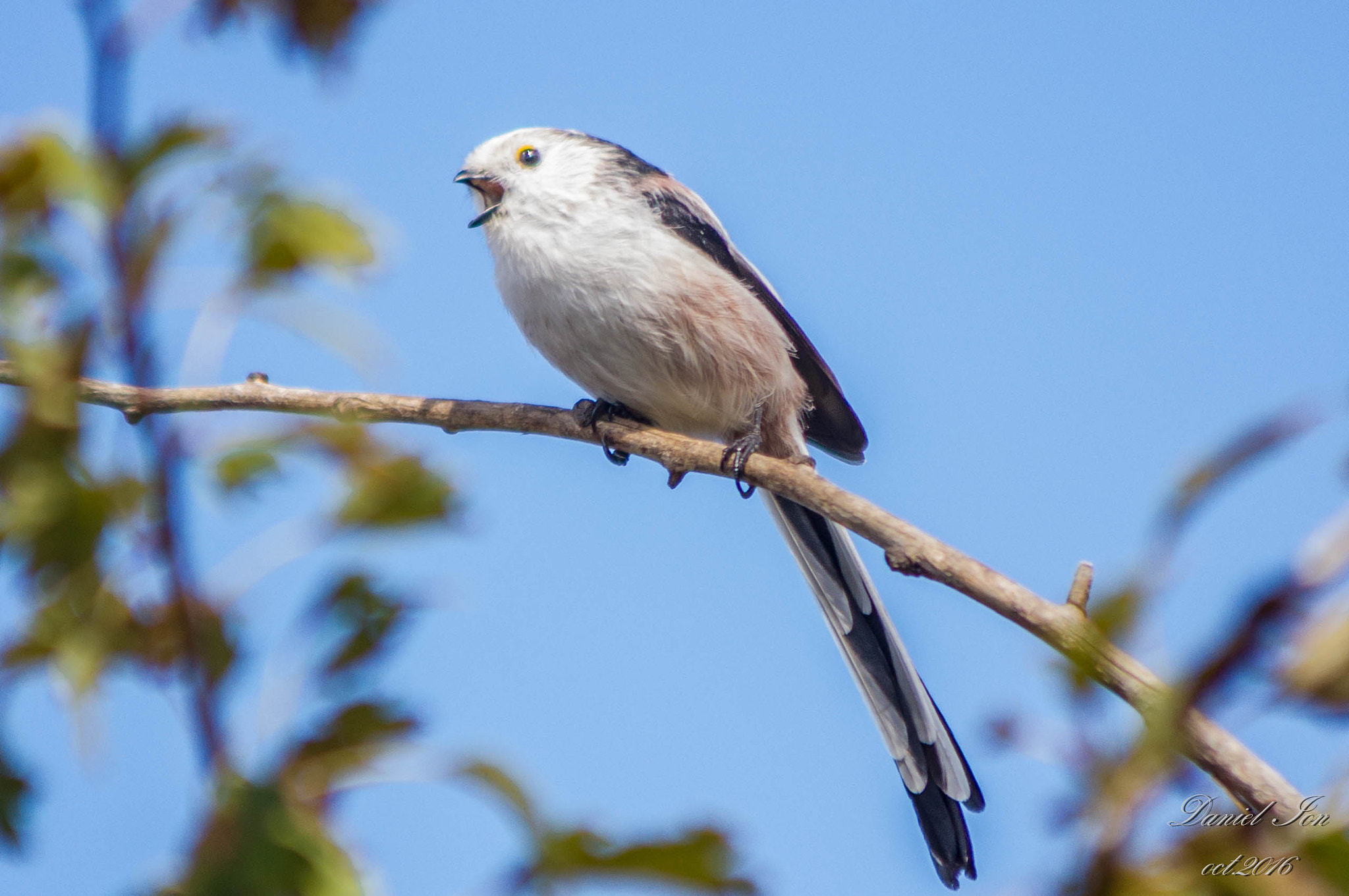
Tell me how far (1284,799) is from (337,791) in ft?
2.92

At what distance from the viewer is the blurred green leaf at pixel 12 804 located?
102 centimetres

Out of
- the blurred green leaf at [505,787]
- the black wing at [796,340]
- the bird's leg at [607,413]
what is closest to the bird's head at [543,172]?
the black wing at [796,340]

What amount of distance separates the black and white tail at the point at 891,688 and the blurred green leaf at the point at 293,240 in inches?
89.1

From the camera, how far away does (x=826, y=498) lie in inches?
90.5

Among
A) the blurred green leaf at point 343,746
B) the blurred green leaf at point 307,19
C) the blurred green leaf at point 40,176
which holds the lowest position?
the blurred green leaf at point 343,746

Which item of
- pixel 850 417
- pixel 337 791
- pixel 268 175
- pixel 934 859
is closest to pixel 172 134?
pixel 268 175

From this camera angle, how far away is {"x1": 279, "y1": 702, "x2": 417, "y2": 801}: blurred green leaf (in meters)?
0.91

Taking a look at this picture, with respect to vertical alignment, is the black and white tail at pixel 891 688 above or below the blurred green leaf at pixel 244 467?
above

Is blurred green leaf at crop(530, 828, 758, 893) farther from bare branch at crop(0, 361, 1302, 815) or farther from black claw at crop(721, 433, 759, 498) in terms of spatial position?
black claw at crop(721, 433, 759, 498)

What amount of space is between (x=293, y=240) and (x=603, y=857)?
2.05ft

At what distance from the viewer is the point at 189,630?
0.84m

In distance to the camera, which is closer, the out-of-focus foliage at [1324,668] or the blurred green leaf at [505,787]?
the out-of-focus foliage at [1324,668]

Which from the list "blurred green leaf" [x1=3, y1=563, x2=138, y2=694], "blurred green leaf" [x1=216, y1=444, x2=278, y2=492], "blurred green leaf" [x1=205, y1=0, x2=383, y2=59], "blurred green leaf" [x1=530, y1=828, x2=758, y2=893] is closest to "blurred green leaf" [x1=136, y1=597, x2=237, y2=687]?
"blurred green leaf" [x1=3, y1=563, x2=138, y2=694]

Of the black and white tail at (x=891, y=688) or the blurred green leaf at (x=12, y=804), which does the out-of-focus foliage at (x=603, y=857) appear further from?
the black and white tail at (x=891, y=688)
